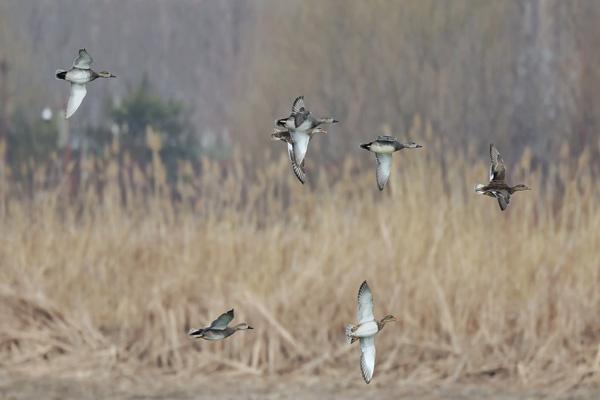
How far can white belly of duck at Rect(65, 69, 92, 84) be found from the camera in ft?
8.06

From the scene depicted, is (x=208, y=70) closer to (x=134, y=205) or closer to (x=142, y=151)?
(x=142, y=151)

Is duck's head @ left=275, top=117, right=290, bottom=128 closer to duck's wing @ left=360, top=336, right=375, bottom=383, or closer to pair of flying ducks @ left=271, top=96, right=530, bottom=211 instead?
pair of flying ducks @ left=271, top=96, right=530, bottom=211

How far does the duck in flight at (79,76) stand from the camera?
7.88ft

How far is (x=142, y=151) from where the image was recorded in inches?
891

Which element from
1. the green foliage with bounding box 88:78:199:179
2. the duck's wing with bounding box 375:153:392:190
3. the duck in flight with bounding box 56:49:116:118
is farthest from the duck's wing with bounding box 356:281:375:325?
the green foliage with bounding box 88:78:199:179

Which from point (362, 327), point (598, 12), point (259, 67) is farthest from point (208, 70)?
point (362, 327)

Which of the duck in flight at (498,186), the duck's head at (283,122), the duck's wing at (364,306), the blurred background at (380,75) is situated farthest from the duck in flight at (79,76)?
the blurred background at (380,75)

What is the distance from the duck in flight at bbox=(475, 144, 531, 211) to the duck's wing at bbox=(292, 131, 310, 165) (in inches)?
15.5

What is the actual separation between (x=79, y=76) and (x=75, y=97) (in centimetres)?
9

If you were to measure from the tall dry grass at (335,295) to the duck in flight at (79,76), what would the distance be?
399 cm

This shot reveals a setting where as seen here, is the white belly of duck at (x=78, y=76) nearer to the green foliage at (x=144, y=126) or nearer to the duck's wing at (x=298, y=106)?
the duck's wing at (x=298, y=106)

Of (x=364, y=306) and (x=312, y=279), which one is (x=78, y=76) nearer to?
(x=364, y=306)

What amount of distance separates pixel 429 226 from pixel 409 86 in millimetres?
14111

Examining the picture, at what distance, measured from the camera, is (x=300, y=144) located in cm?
231
